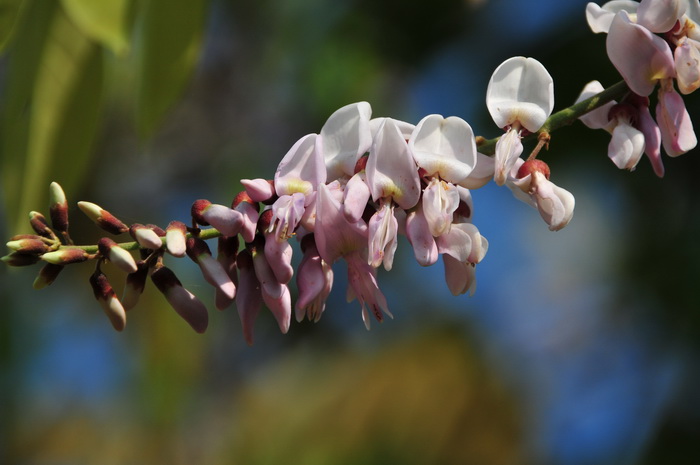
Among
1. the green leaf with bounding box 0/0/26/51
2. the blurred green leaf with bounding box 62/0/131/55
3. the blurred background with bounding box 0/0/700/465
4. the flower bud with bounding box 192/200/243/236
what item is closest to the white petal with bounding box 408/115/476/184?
the flower bud with bounding box 192/200/243/236

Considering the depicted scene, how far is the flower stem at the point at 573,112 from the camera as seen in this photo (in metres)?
0.91

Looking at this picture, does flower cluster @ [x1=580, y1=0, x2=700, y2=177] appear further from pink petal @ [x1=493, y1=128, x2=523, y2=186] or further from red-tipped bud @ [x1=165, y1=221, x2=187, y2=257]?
red-tipped bud @ [x1=165, y1=221, x2=187, y2=257]

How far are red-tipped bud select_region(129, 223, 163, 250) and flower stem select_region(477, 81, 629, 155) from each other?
0.38 m

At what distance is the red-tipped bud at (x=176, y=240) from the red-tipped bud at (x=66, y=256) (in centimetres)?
8

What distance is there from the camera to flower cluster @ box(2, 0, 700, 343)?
2.79ft

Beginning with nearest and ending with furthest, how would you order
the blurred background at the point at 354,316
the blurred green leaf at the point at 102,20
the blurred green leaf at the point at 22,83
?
the blurred green leaf at the point at 102,20
the blurred green leaf at the point at 22,83
the blurred background at the point at 354,316

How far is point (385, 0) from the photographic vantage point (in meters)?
5.27

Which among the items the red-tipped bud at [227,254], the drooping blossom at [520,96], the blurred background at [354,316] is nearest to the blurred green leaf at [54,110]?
the red-tipped bud at [227,254]

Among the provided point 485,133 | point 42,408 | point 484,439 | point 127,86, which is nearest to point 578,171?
point 485,133

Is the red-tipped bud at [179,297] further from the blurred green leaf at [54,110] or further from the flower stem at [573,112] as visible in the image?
the blurred green leaf at [54,110]

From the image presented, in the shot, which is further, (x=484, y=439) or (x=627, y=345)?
(x=627, y=345)

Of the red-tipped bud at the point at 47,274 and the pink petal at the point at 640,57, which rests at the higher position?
the red-tipped bud at the point at 47,274

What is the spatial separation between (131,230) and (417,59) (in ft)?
14.8

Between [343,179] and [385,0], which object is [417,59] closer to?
[385,0]
